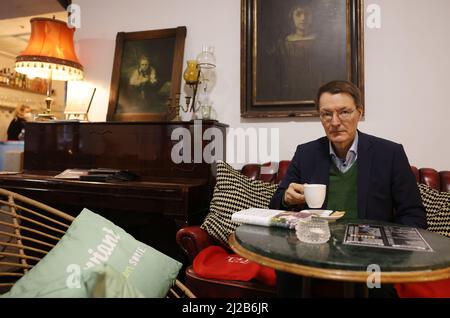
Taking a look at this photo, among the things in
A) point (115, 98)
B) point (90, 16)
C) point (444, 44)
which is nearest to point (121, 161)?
point (115, 98)

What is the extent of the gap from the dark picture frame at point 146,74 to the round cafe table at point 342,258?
207cm

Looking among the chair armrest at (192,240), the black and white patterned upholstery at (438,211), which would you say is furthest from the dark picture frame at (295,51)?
the chair armrest at (192,240)

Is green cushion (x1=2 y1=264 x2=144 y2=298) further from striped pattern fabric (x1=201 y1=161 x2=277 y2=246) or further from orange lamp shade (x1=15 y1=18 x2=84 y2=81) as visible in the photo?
orange lamp shade (x1=15 y1=18 x2=84 y2=81)

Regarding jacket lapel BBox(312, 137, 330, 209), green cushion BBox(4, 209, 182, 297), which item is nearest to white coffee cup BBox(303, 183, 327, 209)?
jacket lapel BBox(312, 137, 330, 209)

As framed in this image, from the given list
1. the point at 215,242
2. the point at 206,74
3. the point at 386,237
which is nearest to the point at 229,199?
the point at 215,242

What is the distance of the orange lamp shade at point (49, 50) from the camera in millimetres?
2854

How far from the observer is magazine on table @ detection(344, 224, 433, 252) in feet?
3.47

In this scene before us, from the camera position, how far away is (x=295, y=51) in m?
2.67

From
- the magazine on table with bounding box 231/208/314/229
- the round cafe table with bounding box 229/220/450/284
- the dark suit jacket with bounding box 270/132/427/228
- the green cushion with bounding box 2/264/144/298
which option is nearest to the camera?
the green cushion with bounding box 2/264/144/298

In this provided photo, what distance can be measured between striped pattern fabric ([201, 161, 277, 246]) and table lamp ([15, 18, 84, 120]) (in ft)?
5.61

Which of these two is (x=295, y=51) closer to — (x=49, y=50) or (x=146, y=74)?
(x=146, y=74)

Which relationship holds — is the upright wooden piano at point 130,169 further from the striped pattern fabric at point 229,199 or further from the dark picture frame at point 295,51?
the dark picture frame at point 295,51

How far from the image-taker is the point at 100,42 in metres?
3.29

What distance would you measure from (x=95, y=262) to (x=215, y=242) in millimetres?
1026
